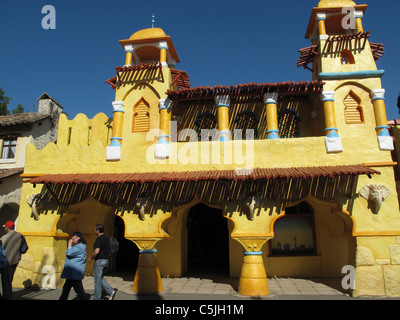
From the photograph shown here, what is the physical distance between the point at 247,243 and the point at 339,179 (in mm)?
3314

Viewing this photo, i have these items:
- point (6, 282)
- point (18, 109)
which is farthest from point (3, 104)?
point (6, 282)

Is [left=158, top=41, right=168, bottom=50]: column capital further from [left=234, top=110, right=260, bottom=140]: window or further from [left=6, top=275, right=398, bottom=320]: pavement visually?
[left=6, top=275, right=398, bottom=320]: pavement

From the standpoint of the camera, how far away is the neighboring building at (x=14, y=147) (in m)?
12.7

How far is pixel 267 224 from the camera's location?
8.32m

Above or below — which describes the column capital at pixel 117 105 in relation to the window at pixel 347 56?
below

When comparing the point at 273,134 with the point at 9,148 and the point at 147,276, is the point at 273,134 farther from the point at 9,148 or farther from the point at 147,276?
the point at 9,148

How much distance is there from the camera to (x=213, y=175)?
8.03 meters

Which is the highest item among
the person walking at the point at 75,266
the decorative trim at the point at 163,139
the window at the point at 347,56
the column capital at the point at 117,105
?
the window at the point at 347,56

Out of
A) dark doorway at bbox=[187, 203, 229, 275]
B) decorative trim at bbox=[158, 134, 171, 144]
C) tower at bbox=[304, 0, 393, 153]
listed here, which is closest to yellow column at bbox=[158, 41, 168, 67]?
decorative trim at bbox=[158, 134, 171, 144]

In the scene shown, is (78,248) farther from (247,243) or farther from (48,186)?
(247,243)

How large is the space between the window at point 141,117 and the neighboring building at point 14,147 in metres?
6.05

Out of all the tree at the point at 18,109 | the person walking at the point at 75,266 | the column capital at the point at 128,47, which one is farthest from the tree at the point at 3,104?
the person walking at the point at 75,266

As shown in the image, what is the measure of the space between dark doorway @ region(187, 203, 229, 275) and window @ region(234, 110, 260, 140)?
4.05 m
